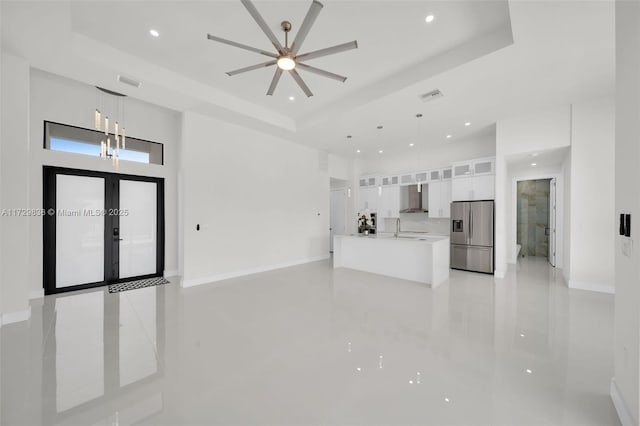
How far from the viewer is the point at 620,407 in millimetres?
1693

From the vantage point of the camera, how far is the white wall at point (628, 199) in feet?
4.85

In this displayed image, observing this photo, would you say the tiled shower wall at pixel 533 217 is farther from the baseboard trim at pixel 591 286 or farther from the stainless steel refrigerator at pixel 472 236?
the baseboard trim at pixel 591 286

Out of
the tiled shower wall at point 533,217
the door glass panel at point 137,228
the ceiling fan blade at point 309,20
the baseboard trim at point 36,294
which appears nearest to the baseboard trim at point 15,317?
the baseboard trim at point 36,294

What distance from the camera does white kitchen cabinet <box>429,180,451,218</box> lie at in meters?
6.79

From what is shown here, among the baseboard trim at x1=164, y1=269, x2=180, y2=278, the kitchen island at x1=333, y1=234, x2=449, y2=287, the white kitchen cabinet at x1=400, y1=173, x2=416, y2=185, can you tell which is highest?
the white kitchen cabinet at x1=400, y1=173, x2=416, y2=185

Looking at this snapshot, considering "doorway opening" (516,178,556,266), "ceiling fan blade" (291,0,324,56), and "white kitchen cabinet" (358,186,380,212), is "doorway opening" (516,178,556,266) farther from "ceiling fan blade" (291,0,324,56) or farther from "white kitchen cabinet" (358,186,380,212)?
"ceiling fan blade" (291,0,324,56)

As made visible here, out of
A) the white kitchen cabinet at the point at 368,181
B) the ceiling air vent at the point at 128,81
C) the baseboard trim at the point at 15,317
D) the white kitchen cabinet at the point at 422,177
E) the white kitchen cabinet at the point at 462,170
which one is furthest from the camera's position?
the white kitchen cabinet at the point at 368,181

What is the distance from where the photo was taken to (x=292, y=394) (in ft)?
6.30

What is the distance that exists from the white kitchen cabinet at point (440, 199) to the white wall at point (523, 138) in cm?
136

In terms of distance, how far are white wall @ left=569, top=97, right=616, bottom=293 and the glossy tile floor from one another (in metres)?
0.53

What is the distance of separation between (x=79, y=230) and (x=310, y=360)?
4996 millimetres

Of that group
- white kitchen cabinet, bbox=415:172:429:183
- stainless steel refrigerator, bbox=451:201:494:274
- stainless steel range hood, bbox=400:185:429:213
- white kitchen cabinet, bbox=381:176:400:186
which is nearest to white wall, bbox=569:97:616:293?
stainless steel refrigerator, bbox=451:201:494:274

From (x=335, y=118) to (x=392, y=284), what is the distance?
139 inches

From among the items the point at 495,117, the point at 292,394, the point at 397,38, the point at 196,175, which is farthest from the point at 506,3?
the point at 196,175
